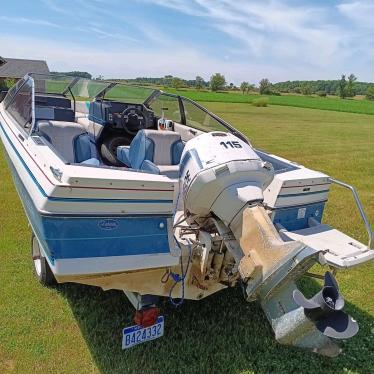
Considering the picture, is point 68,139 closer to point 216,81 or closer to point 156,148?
point 156,148

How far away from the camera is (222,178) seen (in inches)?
101

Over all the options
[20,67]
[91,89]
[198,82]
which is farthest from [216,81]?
[91,89]

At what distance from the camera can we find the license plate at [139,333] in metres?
2.67

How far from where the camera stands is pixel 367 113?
33.3m

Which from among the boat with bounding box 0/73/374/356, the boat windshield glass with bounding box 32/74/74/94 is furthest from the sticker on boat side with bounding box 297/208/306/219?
the boat windshield glass with bounding box 32/74/74/94

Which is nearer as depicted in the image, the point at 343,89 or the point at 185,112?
the point at 185,112

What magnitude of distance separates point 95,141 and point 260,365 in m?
3.23

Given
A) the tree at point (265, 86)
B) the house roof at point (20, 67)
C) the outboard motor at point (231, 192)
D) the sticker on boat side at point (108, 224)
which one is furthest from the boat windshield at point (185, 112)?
the tree at point (265, 86)

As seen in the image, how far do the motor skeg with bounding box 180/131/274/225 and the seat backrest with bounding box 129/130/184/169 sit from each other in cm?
90

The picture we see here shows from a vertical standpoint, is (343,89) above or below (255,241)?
below

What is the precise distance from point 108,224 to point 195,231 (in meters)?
0.72

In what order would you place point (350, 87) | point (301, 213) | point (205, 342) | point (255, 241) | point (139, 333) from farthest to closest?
point (350, 87), point (301, 213), point (205, 342), point (139, 333), point (255, 241)

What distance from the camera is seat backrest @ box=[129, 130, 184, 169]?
12.1 feet

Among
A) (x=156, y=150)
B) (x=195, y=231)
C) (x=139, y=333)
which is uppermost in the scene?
(x=156, y=150)
